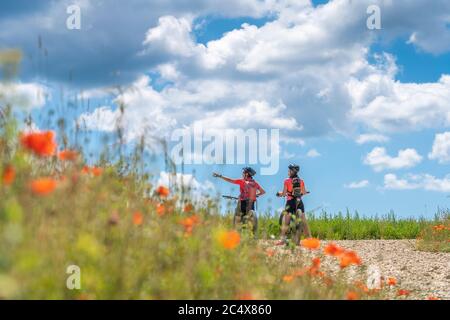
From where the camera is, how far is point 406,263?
37.2ft

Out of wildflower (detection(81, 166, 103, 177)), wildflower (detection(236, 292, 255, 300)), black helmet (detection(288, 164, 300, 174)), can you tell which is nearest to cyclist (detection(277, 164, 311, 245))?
black helmet (detection(288, 164, 300, 174))

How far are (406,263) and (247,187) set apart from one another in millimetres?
3599

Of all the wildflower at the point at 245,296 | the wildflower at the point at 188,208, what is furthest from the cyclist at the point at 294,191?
the wildflower at the point at 245,296

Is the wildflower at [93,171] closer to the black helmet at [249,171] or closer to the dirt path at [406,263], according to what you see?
the dirt path at [406,263]

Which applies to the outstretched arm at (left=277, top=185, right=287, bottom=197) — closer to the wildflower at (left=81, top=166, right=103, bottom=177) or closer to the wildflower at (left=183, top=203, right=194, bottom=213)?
the wildflower at (left=183, top=203, right=194, bottom=213)

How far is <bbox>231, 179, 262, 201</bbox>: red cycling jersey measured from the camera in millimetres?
12477

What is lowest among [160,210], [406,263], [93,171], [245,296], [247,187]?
[406,263]

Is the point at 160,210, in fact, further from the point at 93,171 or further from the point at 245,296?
the point at 245,296

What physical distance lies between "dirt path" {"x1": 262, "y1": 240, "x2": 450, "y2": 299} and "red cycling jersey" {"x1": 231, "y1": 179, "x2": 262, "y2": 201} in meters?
1.70

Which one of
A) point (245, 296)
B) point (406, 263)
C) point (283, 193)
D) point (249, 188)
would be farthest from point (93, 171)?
point (283, 193)

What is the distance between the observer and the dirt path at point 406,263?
8.38 m
